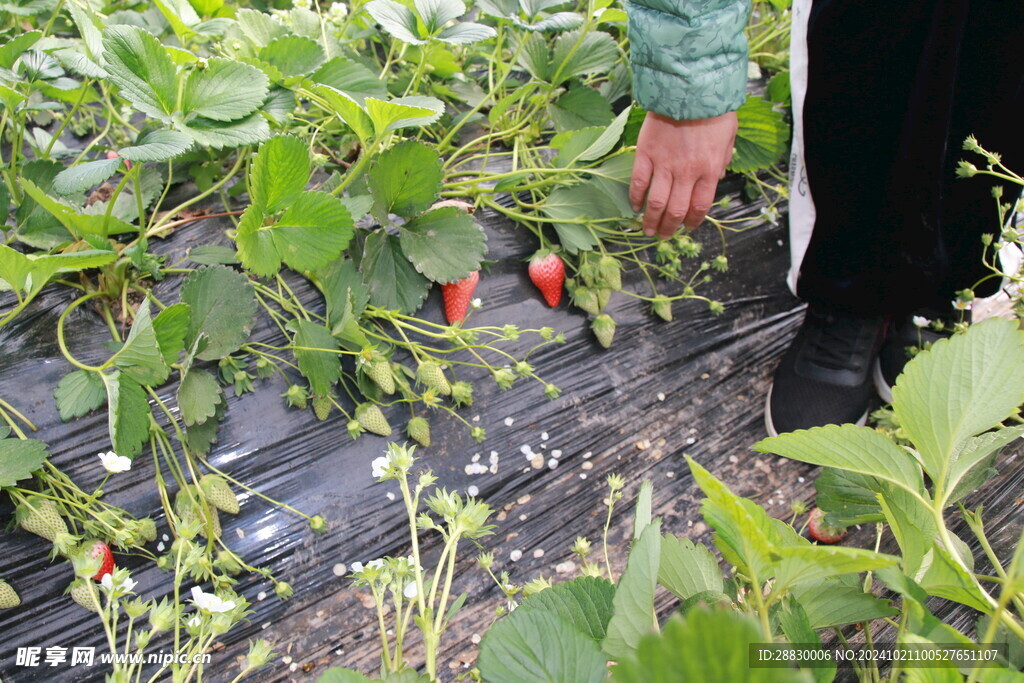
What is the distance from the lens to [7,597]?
0.69 m

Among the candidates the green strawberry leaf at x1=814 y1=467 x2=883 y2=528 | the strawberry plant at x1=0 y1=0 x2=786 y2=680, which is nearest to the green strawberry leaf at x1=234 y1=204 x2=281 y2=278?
the strawberry plant at x1=0 y1=0 x2=786 y2=680

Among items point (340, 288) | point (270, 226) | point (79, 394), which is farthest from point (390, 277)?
point (79, 394)

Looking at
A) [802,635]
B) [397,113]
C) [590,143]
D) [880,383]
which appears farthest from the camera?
[880,383]

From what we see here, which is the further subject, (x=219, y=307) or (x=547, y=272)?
(x=547, y=272)

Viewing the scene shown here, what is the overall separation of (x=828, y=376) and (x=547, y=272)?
453 millimetres

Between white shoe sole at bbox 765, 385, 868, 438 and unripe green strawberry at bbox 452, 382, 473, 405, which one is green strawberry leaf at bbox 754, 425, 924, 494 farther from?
white shoe sole at bbox 765, 385, 868, 438

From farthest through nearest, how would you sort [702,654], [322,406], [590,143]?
[590,143], [322,406], [702,654]

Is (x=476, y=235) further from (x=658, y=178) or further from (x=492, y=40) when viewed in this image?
(x=492, y=40)

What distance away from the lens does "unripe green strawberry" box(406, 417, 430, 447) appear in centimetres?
85

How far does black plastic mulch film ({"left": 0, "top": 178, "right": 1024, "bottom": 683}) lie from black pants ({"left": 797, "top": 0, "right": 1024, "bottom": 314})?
0.74 feet

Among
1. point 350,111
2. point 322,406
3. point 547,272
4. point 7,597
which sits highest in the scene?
point 350,111

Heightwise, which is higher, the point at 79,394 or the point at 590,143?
the point at 590,143

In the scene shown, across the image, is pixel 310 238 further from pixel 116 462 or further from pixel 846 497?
pixel 846 497

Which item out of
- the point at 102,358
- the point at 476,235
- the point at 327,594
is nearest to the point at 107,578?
the point at 327,594
